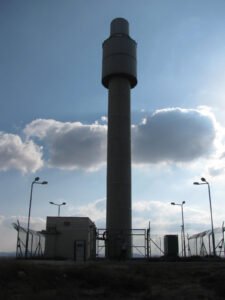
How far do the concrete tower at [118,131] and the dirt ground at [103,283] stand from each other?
1303 cm

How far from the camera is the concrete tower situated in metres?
34.9

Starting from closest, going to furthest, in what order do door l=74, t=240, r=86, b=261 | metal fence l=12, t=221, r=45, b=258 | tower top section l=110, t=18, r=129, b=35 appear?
metal fence l=12, t=221, r=45, b=258, door l=74, t=240, r=86, b=261, tower top section l=110, t=18, r=129, b=35

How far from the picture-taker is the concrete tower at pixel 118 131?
1373 inches

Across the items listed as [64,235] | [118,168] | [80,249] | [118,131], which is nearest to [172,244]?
[118,168]

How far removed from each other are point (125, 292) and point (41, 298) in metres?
4.33

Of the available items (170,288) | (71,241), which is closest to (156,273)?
(170,288)

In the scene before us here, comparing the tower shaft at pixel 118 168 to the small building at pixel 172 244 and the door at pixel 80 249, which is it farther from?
the small building at pixel 172 244

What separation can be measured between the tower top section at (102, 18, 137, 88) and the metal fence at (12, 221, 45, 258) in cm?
1849

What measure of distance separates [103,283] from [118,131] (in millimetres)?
21492

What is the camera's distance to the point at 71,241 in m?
45.5

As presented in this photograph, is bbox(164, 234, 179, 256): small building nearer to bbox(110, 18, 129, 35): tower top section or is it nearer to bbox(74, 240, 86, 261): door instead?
bbox(74, 240, 86, 261): door

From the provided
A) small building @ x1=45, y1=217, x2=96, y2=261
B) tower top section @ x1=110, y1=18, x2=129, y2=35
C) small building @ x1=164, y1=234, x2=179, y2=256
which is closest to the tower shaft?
small building @ x1=164, y1=234, x2=179, y2=256

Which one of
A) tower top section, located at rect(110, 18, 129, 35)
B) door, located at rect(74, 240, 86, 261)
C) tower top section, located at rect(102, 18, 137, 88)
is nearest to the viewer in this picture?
door, located at rect(74, 240, 86, 261)

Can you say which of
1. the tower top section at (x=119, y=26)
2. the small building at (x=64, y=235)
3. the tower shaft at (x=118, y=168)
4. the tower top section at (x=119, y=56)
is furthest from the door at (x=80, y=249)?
the tower top section at (x=119, y=26)
